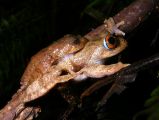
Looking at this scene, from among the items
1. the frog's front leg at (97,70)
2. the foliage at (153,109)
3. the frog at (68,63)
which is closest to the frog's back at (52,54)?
the frog at (68,63)

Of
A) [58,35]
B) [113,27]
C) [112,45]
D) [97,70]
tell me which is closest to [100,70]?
[97,70]

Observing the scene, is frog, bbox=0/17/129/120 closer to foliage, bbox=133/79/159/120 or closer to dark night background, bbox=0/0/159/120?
dark night background, bbox=0/0/159/120

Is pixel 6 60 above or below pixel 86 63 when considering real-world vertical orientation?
above

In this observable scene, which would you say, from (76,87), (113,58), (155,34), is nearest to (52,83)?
(76,87)

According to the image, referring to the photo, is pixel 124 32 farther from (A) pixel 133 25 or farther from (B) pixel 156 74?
(B) pixel 156 74

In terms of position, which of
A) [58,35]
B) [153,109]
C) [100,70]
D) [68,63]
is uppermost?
[58,35]

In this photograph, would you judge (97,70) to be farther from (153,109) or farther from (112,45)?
(153,109)

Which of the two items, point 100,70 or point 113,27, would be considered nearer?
point 100,70
